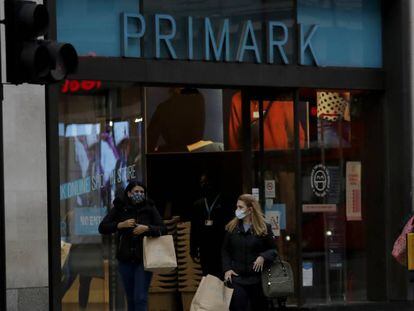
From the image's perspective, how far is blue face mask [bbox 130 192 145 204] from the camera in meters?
12.4

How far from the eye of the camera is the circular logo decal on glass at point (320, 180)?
589 inches

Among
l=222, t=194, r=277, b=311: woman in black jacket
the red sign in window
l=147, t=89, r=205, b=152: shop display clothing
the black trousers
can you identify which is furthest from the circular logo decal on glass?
the red sign in window

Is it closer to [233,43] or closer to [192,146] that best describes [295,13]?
[233,43]

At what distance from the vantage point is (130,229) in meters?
12.3

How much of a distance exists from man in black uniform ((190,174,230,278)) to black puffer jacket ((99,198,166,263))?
2086mm

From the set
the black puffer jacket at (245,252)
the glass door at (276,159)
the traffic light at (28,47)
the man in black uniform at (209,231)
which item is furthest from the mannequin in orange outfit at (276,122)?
the traffic light at (28,47)

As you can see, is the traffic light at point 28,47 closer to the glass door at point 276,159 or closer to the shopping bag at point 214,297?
the shopping bag at point 214,297

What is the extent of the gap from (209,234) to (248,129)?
5.32ft

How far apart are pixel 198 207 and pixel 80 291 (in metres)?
2.27

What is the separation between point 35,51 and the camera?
8180 mm

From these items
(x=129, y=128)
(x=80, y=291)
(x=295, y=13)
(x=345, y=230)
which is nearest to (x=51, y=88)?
(x=129, y=128)

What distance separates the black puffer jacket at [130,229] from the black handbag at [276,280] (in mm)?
1440

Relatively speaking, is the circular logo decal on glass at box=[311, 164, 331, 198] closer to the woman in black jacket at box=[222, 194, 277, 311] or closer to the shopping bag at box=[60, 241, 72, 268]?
the woman in black jacket at box=[222, 194, 277, 311]

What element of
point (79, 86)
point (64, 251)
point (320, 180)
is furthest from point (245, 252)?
point (320, 180)
